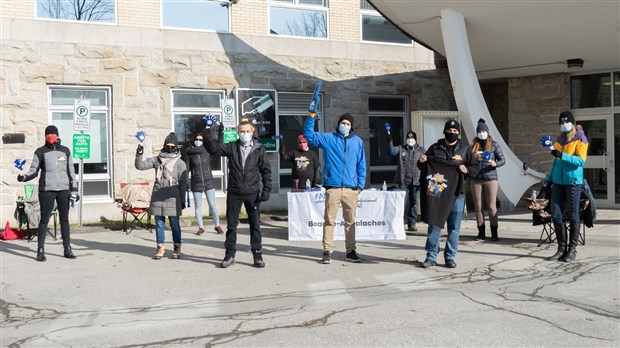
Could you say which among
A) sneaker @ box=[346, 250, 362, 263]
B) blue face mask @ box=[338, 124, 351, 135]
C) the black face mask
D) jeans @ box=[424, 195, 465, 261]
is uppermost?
blue face mask @ box=[338, 124, 351, 135]

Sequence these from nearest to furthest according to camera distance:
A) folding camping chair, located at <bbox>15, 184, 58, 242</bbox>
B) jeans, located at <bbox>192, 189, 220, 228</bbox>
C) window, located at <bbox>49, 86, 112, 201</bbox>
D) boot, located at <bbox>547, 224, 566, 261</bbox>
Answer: boot, located at <bbox>547, 224, 566, 261</bbox>
folding camping chair, located at <bbox>15, 184, 58, 242</bbox>
jeans, located at <bbox>192, 189, 220, 228</bbox>
window, located at <bbox>49, 86, 112, 201</bbox>

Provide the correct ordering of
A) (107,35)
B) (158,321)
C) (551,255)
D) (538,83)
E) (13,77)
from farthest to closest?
(538,83), (107,35), (13,77), (551,255), (158,321)

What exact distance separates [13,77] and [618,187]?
14.1 metres

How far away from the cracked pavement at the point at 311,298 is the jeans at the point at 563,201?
0.62 m

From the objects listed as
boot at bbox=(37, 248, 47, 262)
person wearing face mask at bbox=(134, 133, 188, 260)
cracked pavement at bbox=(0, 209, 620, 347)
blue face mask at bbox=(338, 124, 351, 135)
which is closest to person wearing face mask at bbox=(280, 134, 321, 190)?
cracked pavement at bbox=(0, 209, 620, 347)

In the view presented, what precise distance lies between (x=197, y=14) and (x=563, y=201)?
32.1ft

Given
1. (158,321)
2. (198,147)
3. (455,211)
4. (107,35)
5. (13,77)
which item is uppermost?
(107,35)

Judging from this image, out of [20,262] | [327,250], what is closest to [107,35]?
[20,262]

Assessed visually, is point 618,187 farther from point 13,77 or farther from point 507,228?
point 13,77

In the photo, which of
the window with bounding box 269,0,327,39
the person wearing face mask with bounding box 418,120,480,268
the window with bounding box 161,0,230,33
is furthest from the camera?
the window with bounding box 269,0,327,39

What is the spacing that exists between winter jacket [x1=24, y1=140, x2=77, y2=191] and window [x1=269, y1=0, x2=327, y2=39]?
7839 mm

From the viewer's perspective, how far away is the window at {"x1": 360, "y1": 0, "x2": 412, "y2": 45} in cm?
1725

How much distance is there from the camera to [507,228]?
12609 mm

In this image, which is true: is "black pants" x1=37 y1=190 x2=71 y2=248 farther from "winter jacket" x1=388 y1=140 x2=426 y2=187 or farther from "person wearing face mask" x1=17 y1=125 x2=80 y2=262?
"winter jacket" x1=388 y1=140 x2=426 y2=187
